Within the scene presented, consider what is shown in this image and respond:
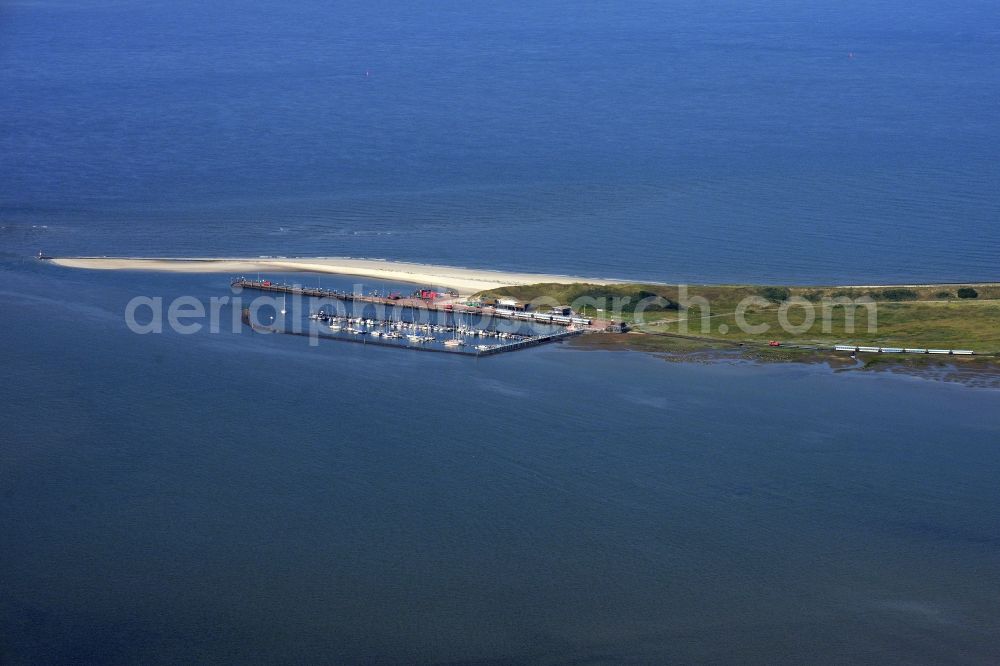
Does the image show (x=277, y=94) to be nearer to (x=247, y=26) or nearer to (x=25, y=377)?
(x=247, y=26)

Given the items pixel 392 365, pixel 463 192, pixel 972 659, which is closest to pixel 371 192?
pixel 463 192

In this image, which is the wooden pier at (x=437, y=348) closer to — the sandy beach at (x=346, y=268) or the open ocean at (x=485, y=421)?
the open ocean at (x=485, y=421)

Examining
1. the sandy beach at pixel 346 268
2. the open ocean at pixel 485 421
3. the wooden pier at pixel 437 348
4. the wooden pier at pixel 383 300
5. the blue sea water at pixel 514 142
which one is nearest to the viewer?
the open ocean at pixel 485 421

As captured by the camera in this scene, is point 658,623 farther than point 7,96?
No

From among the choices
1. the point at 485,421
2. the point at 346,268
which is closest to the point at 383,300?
the point at 346,268

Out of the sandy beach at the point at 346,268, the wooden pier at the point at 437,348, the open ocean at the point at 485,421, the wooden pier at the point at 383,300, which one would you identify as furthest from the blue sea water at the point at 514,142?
the wooden pier at the point at 437,348

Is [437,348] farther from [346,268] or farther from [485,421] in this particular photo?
[346,268]

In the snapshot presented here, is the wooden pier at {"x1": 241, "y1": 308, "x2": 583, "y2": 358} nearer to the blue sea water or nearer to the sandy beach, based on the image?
the sandy beach
